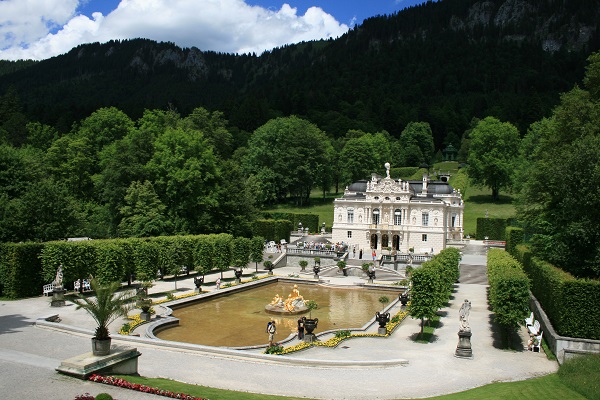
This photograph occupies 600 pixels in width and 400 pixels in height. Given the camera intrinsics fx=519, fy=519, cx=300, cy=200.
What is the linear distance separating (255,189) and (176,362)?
5107cm

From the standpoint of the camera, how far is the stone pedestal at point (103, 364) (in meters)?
14.7

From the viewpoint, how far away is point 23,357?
17.5 metres

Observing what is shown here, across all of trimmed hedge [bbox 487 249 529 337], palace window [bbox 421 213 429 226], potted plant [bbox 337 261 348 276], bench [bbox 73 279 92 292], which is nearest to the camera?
trimmed hedge [bbox 487 249 529 337]

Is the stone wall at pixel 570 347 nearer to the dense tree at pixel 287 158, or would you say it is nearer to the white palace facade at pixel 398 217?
the white palace facade at pixel 398 217

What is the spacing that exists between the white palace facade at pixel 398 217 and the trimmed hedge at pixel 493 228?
339cm

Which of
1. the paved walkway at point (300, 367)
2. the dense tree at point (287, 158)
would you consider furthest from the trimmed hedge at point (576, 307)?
the dense tree at point (287, 158)

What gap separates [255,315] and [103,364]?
16.3m

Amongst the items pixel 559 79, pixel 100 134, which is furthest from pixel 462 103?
pixel 100 134

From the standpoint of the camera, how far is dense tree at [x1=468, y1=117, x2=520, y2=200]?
78562 mm

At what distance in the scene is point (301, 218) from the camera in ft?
238

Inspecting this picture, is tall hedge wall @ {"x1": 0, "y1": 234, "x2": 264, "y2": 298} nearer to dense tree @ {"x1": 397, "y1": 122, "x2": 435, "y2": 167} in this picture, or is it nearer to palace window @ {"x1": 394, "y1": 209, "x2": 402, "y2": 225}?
palace window @ {"x1": 394, "y1": 209, "x2": 402, "y2": 225}

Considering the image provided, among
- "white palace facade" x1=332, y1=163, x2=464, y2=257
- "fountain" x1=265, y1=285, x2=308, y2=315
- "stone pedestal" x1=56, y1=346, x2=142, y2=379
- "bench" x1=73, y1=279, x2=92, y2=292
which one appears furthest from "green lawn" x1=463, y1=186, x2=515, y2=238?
"stone pedestal" x1=56, y1=346, x2=142, y2=379

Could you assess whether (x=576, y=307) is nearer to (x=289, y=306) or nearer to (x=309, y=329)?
(x=309, y=329)

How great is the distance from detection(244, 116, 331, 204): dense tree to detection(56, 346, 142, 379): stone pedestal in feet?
213
